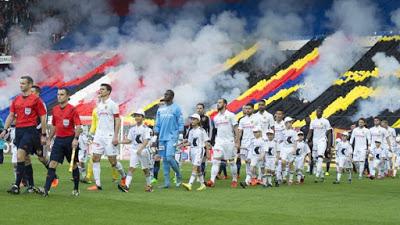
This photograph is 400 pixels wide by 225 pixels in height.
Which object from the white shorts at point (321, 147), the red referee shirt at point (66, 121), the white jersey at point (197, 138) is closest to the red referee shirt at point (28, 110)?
the red referee shirt at point (66, 121)

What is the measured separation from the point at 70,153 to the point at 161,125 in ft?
11.5

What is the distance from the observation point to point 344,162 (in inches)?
906

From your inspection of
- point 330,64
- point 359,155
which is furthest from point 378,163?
point 330,64

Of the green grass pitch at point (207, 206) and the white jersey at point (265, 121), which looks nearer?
the green grass pitch at point (207, 206)

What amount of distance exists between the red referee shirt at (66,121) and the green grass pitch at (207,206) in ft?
3.93

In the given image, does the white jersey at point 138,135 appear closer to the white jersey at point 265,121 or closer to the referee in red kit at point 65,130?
the referee in red kit at point 65,130

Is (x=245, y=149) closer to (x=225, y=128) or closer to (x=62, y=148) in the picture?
(x=225, y=128)

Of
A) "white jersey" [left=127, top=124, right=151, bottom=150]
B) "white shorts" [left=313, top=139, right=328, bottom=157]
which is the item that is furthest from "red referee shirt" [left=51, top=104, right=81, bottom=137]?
"white shorts" [left=313, top=139, right=328, bottom=157]

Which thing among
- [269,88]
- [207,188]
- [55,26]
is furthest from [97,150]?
[55,26]

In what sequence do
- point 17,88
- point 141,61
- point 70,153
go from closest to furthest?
1. point 70,153
2. point 141,61
3. point 17,88

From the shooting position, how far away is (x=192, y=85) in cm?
4259

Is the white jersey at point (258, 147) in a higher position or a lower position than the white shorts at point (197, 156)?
higher

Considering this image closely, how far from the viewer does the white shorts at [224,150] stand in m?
18.7

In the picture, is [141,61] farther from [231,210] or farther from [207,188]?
[231,210]
